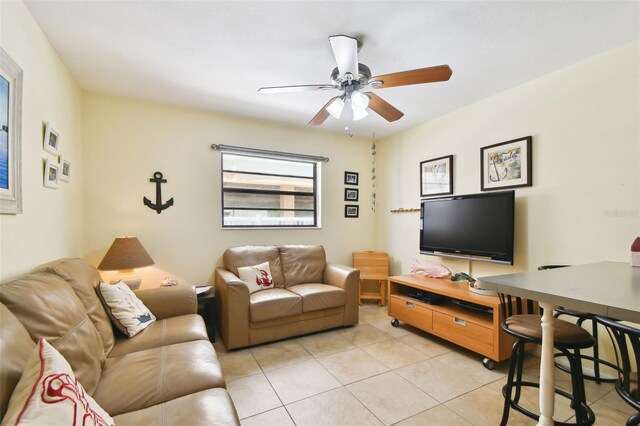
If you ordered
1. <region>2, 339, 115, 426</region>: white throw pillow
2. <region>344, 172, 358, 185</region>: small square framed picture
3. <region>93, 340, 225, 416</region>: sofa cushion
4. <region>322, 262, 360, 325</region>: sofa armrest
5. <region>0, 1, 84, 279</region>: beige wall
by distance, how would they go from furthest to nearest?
<region>344, 172, 358, 185</region>: small square framed picture < <region>322, 262, 360, 325</region>: sofa armrest < <region>0, 1, 84, 279</region>: beige wall < <region>93, 340, 225, 416</region>: sofa cushion < <region>2, 339, 115, 426</region>: white throw pillow

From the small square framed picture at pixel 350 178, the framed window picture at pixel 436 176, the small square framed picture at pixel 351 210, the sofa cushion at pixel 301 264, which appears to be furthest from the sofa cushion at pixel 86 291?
the framed window picture at pixel 436 176

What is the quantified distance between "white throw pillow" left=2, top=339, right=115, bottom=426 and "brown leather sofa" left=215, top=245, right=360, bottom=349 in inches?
64.8

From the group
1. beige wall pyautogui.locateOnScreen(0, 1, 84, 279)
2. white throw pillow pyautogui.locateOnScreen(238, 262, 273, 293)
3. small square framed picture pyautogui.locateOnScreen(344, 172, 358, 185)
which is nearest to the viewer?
beige wall pyautogui.locateOnScreen(0, 1, 84, 279)

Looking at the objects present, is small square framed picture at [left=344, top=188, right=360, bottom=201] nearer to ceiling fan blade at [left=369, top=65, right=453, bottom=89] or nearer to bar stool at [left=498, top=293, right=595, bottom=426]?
ceiling fan blade at [left=369, top=65, right=453, bottom=89]

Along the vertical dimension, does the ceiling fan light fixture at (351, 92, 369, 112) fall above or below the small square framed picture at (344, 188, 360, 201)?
above

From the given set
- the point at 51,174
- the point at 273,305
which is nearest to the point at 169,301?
the point at 273,305

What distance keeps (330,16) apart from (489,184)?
223 cm

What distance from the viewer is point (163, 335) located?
6.10ft

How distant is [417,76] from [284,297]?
85.1 inches

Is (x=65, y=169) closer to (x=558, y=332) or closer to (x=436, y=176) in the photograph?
(x=558, y=332)

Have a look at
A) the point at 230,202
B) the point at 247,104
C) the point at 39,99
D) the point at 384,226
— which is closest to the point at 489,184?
the point at 384,226

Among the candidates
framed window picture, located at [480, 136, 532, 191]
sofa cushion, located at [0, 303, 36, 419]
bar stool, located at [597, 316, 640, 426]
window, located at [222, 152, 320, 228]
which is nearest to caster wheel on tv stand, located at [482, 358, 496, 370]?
bar stool, located at [597, 316, 640, 426]

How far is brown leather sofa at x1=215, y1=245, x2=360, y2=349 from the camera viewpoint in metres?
2.56

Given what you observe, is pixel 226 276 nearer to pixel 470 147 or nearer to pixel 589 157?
pixel 470 147
